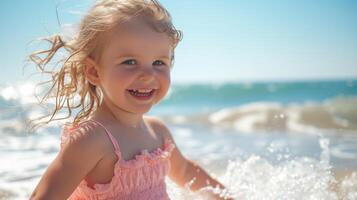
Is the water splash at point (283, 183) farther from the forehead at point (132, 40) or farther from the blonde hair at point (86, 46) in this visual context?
the forehead at point (132, 40)

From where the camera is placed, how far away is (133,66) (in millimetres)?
1839

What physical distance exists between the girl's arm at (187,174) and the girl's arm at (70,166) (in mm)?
704

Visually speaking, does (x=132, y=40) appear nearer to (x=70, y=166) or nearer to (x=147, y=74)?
(x=147, y=74)

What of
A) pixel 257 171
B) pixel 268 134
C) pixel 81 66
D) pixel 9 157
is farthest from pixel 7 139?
pixel 268 134

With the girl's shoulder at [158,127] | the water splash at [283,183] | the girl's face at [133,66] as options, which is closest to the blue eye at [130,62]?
the girl's face at [133,66]

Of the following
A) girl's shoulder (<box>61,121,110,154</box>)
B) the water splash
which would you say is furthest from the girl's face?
the water splash

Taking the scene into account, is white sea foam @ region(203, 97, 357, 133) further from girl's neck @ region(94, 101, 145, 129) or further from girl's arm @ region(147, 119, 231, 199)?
girl's neck @ region(94, 101, 145, 129)

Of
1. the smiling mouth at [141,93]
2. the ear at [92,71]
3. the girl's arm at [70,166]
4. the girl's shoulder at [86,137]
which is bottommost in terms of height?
the girl's arm at [70,166]

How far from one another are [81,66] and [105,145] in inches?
14.5

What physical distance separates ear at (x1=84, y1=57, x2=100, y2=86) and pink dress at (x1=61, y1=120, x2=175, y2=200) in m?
0.18

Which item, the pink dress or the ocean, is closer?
the pink dress

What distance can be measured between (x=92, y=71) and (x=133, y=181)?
473 mm

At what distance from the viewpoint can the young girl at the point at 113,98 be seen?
1743 mm

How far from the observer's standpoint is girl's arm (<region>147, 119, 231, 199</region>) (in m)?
2.42
